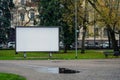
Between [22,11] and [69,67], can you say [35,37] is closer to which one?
[69,67]

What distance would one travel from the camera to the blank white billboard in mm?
49381

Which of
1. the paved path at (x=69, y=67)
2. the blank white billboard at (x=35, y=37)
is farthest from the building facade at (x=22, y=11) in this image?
the paved path at (x=69, y=67)

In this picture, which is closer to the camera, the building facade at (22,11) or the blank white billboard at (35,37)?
the blank white billboard at (35,37)

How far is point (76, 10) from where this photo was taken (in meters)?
61.4

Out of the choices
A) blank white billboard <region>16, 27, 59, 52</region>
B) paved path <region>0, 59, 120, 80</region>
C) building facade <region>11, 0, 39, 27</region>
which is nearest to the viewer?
paved path <region>0, 59, 120, 80</region>

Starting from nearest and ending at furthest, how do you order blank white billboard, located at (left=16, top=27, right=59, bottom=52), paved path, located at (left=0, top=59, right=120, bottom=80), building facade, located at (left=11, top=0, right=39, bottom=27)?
paved path, located at (left=0, top=59, right=120, bottom=80)
blank white billboard, located at (left=16, top=27, right=59, bottom=52)
building facade, located at (left=11, top=0, right=39, bottom=27)

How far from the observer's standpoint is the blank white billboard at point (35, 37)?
4938cm

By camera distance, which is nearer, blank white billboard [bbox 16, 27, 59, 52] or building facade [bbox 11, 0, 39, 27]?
blank white billboard [bbox 16, 27, 59, 52]

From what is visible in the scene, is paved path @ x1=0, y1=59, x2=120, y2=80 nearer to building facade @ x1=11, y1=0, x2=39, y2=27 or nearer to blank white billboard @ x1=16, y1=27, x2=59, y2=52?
blank white billboard @ x1=16, y1=27, x2=59, y2=52

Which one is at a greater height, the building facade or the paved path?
the building facade

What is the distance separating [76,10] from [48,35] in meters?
13.2

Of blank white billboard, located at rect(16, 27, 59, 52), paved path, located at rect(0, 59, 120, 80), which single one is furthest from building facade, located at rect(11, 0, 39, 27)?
paved path, located at rect(0, 59, 120, 80)

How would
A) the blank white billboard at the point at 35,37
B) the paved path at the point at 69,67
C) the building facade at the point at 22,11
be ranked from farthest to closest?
the building facade at the point at 22,11 < the blank white billboard at the point at 35,37 < the paved path at the point at 69,67

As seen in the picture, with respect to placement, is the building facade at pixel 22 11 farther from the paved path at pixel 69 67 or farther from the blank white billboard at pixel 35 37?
the paved path at pixel 69 67
